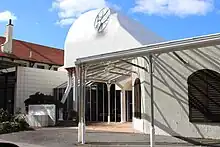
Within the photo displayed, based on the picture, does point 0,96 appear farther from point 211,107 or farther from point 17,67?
point 211,107

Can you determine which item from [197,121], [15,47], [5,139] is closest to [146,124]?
[197,121]

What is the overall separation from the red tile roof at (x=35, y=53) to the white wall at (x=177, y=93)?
58.3ft

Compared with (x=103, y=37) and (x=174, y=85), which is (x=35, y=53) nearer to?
(x=103, y=37)

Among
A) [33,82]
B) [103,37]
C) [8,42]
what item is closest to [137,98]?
[103,37]

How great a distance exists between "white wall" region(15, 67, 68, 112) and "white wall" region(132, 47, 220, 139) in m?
15.1

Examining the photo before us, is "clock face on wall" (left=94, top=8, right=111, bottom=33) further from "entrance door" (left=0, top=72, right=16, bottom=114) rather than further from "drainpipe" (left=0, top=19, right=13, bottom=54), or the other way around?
"drainpipe" (left=0, top=19, right=13, bottom=54)

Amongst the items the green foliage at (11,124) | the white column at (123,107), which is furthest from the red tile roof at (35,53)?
the white column at (123,107)

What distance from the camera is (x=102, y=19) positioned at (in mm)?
26328

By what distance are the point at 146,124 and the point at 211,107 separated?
3545mm

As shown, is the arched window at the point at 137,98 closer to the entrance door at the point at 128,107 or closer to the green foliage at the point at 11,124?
the green foliage at the point at 11,124

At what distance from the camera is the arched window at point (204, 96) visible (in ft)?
43.1

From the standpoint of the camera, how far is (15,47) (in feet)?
105

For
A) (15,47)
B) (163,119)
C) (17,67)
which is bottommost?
(163,119)

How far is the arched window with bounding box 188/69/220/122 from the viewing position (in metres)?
13.1
